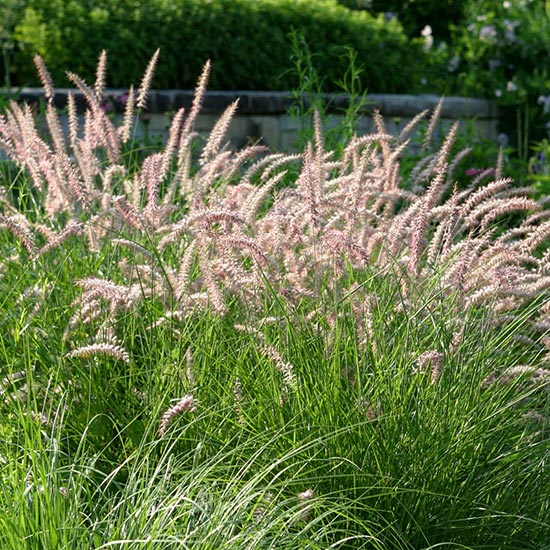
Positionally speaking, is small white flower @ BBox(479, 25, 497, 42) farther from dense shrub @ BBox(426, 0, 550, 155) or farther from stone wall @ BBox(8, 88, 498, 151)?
stone wall @ BBox(8, 88, 498, 151)

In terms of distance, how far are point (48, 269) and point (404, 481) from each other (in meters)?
1.58

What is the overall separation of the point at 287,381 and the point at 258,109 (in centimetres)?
640

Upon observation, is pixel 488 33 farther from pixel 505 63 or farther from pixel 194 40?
pixel 194 40

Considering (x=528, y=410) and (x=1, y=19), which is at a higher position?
(x=1, y=19)

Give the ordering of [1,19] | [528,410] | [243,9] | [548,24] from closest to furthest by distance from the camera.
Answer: [528,410]
[1,19]
[243,9]
[548,24]

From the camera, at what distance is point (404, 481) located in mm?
2699

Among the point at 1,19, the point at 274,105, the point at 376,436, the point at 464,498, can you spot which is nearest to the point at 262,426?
the point at 376,436

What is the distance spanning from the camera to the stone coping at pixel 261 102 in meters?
8.20

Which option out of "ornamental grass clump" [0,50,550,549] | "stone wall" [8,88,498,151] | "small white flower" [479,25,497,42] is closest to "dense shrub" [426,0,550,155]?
"small white flower" [479,25,497,42]

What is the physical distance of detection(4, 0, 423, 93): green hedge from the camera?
8750mm

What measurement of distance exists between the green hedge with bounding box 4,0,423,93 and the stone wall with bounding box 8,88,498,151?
349 millimetres

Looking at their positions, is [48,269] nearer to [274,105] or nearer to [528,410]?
[528,410]

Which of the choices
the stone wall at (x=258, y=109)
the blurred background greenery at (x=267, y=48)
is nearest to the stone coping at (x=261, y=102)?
the stone wall at (x=258, y=109)

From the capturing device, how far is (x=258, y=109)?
29.3 ft
